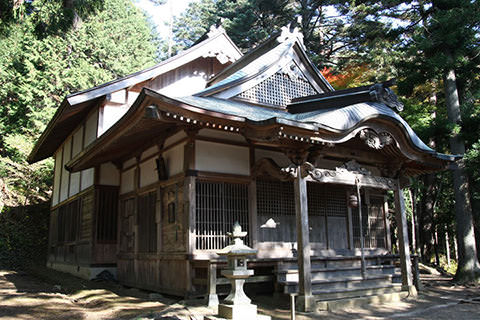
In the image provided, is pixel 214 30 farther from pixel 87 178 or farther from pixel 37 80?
pixel 37 80

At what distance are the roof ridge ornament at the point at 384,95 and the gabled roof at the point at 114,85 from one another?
7611mm

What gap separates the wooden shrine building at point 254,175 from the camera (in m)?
8.26

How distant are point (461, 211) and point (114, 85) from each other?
40.3ft

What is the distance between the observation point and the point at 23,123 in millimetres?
24734

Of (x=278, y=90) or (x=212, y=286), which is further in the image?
(x=278, y=90)

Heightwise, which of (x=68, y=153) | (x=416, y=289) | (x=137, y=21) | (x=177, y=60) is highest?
(x=137, y=21)

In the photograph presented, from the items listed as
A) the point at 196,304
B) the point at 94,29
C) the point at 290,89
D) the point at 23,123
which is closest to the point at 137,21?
the point at 94,29

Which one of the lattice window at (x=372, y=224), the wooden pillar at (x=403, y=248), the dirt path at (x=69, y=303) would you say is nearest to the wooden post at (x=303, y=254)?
the dirt path at (x=69, y=303)

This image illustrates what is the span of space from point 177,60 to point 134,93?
2.11 meters

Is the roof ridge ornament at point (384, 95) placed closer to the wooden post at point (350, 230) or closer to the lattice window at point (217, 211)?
the wooden post at point (350, 230)

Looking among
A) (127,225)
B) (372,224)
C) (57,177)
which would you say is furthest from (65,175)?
(372,224)

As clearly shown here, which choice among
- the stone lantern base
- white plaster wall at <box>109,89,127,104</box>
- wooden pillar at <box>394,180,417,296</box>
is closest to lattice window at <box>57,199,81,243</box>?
white plaster wall at <box>109,89,127,104</box>

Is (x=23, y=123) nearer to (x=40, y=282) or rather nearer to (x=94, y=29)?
(x=94, y=29)

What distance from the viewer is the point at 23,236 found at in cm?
2105
